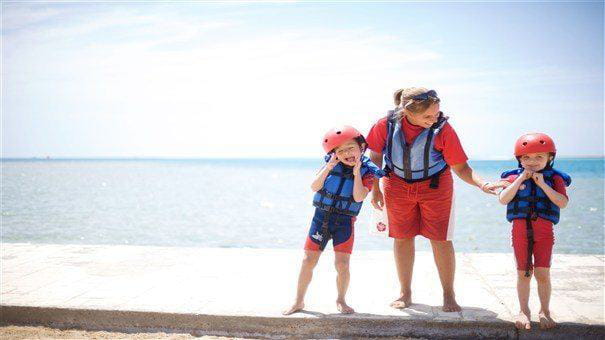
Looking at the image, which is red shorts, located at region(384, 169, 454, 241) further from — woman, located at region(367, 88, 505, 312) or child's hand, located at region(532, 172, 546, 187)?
child's hand, located at region(532, 172, 546, 187)

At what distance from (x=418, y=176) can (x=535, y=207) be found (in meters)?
0.91

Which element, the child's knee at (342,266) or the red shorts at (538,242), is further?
the child's knee at (342,266)

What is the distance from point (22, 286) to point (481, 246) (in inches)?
482

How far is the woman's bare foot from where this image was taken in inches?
170

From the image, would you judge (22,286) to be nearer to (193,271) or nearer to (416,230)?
(193,271)

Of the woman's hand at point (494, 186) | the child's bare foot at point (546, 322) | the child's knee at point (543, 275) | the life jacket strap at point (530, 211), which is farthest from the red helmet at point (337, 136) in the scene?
the child's bare foot at point (546, 322)

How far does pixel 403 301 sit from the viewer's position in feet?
14.7

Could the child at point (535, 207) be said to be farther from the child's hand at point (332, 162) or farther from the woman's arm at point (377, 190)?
the child's hand at point (332, 162)

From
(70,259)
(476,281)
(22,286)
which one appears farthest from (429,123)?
(70,259)

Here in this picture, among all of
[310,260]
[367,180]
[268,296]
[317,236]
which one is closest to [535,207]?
[367,180]

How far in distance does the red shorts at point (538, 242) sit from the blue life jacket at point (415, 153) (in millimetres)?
778

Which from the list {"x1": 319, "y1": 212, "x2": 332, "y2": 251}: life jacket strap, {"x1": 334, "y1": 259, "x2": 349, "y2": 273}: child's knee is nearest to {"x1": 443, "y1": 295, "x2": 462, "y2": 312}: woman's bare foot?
{"x1": 334, "y1": 259, "x2": 349, "y2": 273}: child's knee

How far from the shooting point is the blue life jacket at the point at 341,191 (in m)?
4.23

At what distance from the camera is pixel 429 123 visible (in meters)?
4.16
